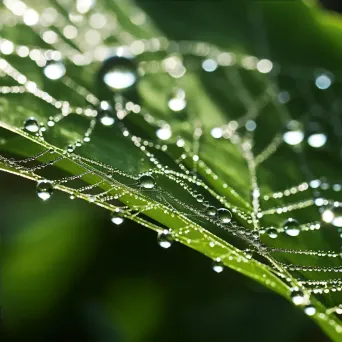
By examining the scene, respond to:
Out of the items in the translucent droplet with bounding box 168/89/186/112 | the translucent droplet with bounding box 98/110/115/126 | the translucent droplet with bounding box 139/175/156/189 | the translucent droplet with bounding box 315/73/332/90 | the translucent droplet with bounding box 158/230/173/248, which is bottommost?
the translucent droplet with bounding box 158/230/173/248

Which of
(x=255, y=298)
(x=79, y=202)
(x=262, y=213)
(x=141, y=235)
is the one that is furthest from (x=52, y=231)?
(x=262, y=213)

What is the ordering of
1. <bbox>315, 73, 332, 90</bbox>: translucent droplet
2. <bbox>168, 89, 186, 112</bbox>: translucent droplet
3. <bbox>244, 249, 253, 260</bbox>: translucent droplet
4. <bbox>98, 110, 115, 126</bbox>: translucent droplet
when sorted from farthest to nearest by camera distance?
<bbox>315, 73, 332, 90</bbox>: translucent droplet, <bbox>168, 89, 186, 112</bbox>: translucent droplet, <bbox>98, 110, 115, 126</bbox>: translucent droplet, <bbox>244, 249, 253, 260</bbox>: translucent droplet

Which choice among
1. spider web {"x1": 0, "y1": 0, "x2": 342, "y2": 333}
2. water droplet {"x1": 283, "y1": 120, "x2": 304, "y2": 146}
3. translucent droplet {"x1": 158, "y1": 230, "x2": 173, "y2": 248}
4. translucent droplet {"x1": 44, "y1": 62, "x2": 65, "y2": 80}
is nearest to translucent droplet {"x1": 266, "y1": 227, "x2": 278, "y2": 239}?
spider web {"x1": 0, "y1": 0, "x2": 342, "y2": 333}

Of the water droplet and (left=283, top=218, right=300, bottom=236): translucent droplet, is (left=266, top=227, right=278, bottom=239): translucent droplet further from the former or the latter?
the water droplet

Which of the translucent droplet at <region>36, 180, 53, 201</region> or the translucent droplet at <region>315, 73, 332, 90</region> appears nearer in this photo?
the translucent droplet at <region>36, 180, 53, 201</region>

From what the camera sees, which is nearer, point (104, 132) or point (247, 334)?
point (104, 132)

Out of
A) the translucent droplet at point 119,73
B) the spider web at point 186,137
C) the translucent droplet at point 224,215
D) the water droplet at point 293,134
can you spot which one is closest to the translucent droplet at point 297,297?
the spider web at point 186,137

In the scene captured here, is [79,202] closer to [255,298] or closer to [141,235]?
[141,235]
